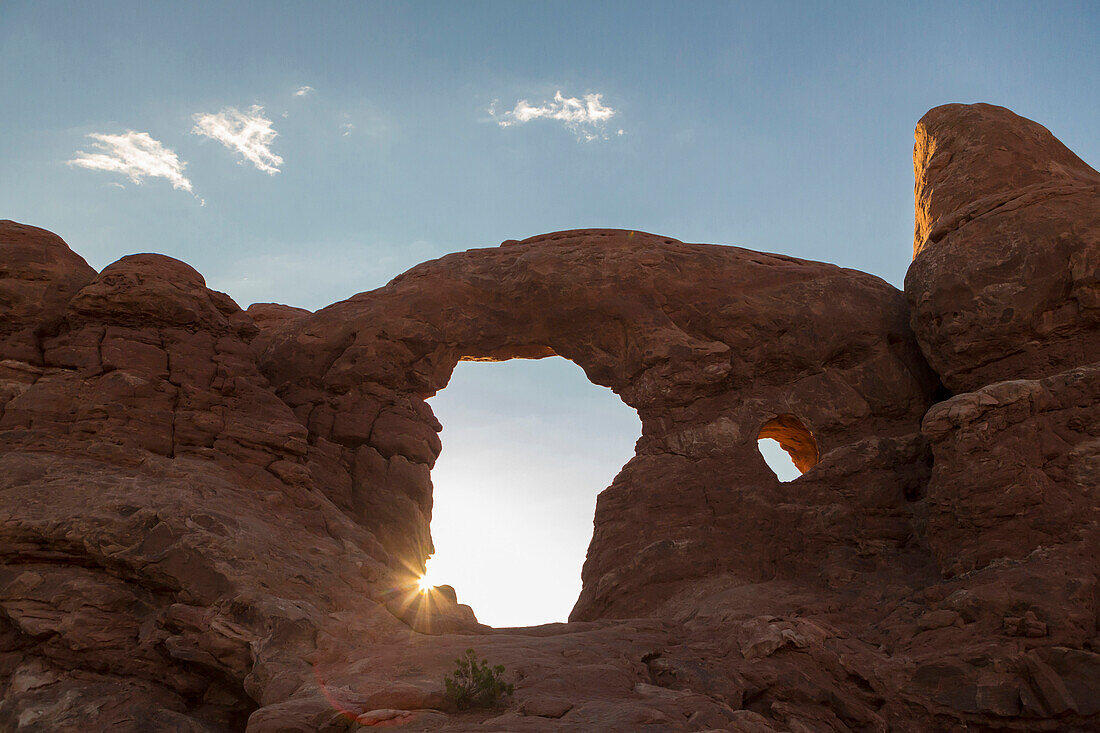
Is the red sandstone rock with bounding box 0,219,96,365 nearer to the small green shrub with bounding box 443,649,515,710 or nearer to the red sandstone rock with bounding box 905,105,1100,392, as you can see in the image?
the small green shrub with bounding box 443,649,515,710

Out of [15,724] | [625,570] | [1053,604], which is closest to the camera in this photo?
[15,724]

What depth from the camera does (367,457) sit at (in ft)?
54.7

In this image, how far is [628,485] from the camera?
1650 centimetres

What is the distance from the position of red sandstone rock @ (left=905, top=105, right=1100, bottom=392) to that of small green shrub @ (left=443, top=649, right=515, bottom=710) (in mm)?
10325

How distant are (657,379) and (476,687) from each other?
933 cm

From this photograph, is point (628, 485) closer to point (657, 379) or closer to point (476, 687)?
point (657, 379)

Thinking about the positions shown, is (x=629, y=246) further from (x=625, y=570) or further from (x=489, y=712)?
(x=489, y=712)

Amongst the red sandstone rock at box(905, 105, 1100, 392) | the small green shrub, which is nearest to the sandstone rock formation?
the red sandstone rock at box(905, 105, 1100, 392)

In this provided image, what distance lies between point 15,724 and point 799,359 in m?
14.2

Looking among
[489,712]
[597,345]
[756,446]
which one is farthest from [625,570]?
[489,712]

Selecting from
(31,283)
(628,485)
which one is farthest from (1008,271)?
(31,283)

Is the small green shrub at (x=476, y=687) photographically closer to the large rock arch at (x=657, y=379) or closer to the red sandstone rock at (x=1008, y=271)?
the large rock arch at (x=657, y=379)

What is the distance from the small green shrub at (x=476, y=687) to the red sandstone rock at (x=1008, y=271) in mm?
10325

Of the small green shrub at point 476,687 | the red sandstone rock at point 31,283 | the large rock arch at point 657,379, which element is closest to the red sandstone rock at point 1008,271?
the large rock arch at point 657,379
